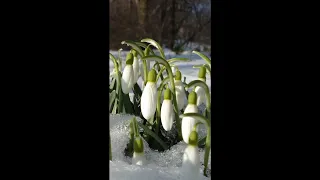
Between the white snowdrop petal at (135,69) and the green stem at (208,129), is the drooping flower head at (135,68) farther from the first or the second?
the green stem at (208,129)

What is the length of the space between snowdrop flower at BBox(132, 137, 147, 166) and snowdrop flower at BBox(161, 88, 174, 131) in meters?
0.06

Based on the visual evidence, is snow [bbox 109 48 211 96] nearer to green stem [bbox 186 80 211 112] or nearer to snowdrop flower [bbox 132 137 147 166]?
green stem [bbox 186 80 211 112]

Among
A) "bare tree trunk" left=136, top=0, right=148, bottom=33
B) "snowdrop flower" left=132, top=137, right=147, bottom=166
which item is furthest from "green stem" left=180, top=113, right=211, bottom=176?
"bare tree trunk" left=136, top=0, right=148, bottom=33

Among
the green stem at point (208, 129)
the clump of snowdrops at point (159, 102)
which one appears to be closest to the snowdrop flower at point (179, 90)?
the clump of snowdrops at point (159, 102)

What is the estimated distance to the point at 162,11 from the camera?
0.92m

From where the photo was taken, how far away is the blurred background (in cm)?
90

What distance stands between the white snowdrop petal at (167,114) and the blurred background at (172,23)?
0.16 metres
